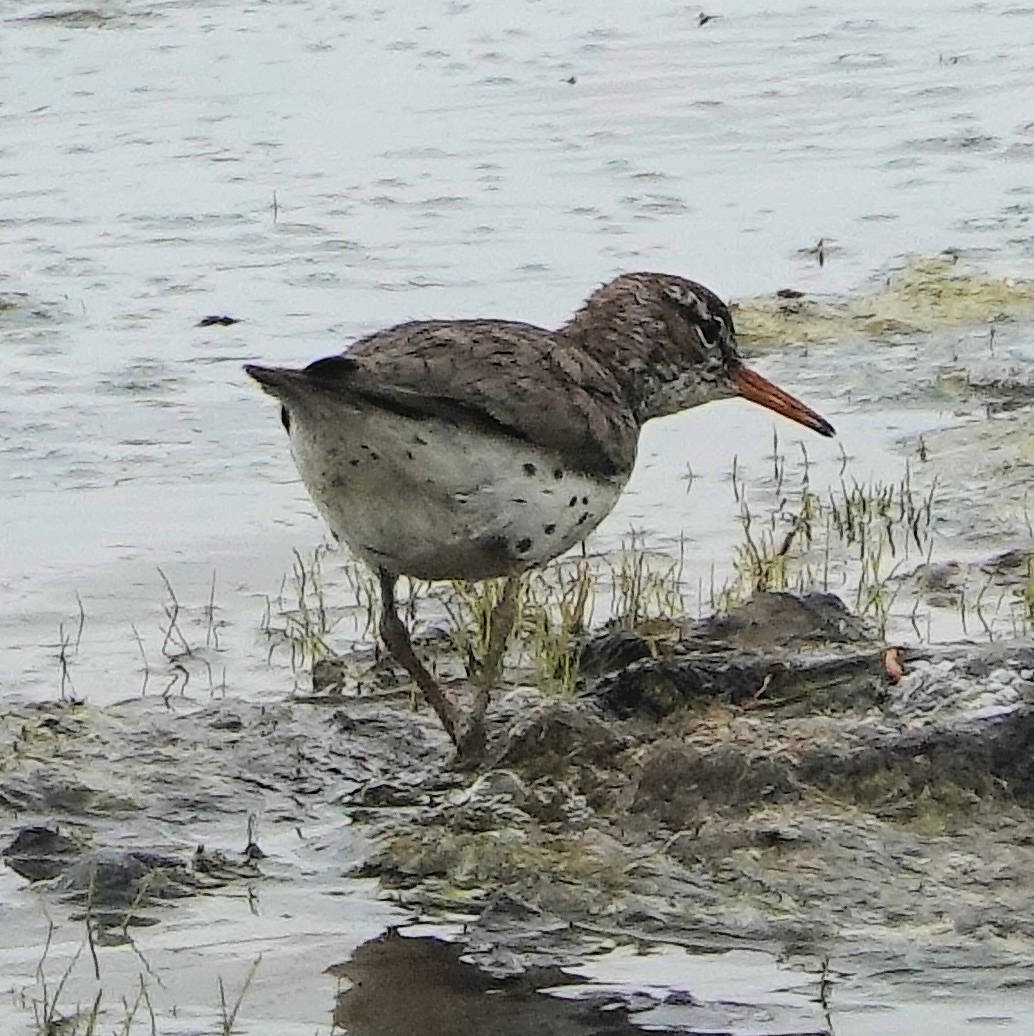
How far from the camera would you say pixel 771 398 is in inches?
311

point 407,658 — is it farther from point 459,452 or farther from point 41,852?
point 41,852

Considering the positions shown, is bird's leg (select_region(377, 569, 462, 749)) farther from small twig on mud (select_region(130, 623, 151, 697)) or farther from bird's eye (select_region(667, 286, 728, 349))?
bird's eye (select_region(667, 286, 728, 349))

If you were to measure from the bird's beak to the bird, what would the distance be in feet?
2.07

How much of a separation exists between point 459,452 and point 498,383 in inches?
9.2

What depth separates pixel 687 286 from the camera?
7.58 m

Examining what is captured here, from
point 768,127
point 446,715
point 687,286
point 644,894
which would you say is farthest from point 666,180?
point 644,894

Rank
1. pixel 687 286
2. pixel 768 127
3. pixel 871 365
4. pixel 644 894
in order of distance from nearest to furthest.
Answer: pixel 644 894 → pixel 687 286 → pixel 871 365 → pixel 768 127

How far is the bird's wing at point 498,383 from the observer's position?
6223mm

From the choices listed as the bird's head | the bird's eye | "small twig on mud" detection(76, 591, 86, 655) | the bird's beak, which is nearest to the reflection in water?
the bird's head

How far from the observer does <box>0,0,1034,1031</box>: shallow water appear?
8.62 meters

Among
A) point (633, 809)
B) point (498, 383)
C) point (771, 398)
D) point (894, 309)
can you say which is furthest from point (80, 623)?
point (894, 309)

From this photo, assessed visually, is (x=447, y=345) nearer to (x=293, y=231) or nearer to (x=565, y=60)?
(x=293, y=231)

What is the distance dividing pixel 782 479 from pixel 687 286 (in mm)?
1677

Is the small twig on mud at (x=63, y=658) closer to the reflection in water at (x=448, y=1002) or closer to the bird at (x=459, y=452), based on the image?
the bird at (x=459, y=452)
